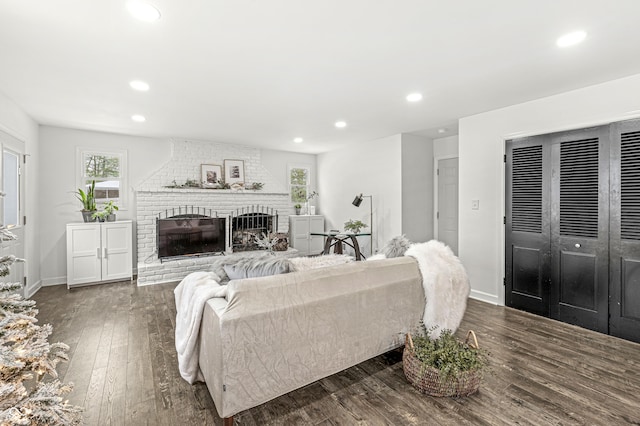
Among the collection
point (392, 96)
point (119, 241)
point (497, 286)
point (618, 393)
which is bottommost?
point (618, 393)

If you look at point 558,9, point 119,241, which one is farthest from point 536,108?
point 119,241

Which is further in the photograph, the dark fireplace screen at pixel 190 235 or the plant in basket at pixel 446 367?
the dark fireplace screen at pixel 190 235

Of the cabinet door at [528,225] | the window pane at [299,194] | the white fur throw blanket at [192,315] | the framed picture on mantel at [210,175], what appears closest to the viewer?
the white fur throw blanket at [192,315]

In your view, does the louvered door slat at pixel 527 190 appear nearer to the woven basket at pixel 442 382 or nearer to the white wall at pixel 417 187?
the white wall at pixel 417 187

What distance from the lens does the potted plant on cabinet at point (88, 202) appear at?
4.87 m

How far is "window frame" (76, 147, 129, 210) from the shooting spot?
201 inches

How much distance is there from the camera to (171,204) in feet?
18.3

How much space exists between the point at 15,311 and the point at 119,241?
4.17 meters

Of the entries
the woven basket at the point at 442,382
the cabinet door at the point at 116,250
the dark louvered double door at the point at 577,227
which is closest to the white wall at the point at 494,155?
the dark louvered double door at the point at 577,227

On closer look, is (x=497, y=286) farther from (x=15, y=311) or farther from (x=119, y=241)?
(x=119, y=241)

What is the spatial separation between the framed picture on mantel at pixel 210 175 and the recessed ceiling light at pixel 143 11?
13.6 ft

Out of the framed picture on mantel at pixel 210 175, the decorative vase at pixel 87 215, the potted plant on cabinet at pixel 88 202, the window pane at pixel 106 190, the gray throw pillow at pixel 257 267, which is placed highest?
the framed picture on mantel at pixel 210 175

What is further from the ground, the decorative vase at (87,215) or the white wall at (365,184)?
the white wall at (365,184)

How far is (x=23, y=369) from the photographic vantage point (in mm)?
1256
